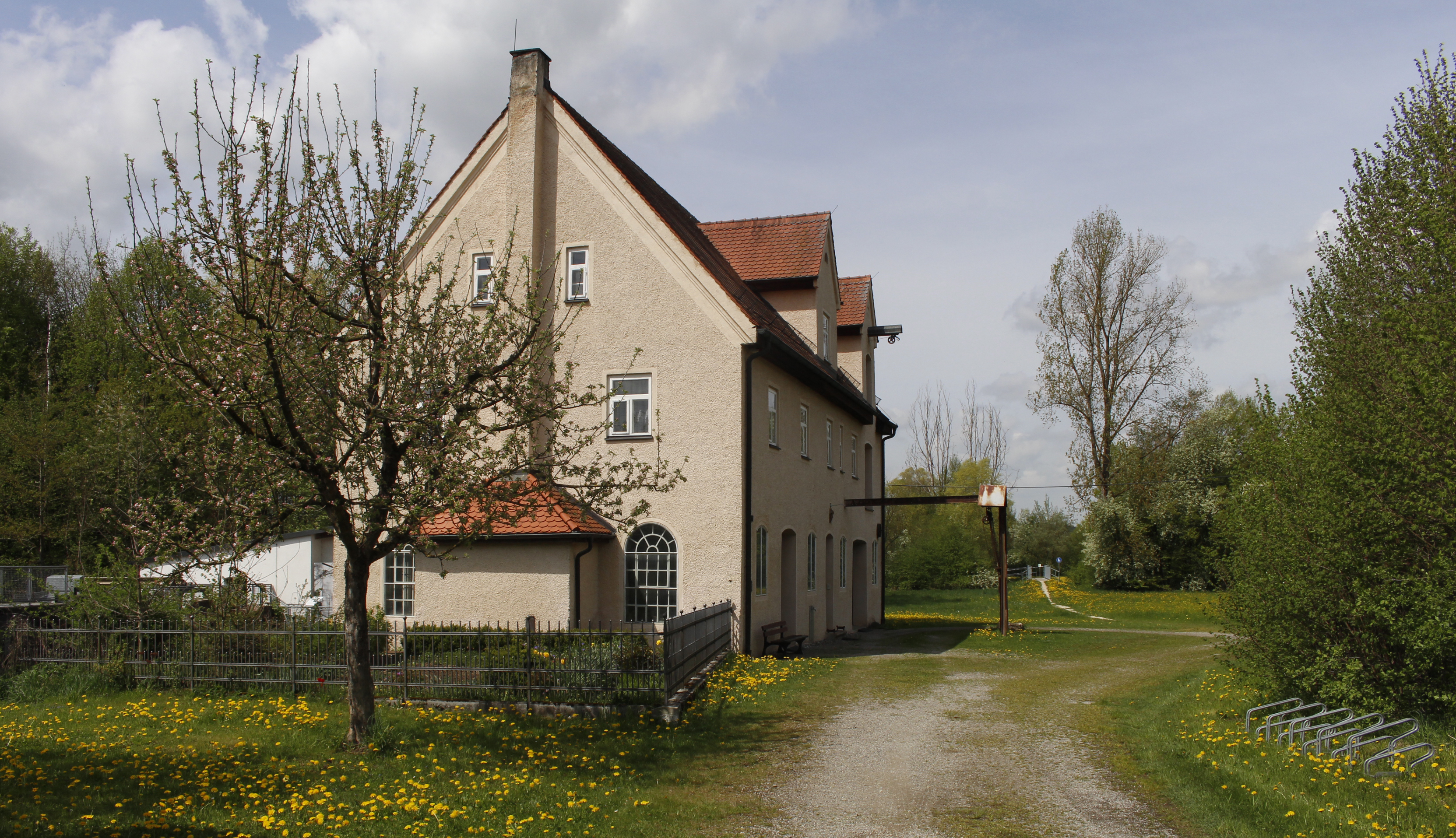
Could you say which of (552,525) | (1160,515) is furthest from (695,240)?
(1160,515)

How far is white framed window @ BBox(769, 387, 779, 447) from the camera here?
18953mm

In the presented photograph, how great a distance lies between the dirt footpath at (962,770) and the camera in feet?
25.4

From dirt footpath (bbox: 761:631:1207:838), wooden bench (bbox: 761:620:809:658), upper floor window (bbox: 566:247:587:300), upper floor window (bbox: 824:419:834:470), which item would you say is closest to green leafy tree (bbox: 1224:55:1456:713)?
dirt footpath (bbox: 761:631:1207:838)

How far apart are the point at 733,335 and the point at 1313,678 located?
1009 cm

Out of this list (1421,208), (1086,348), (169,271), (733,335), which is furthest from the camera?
(1086,348)

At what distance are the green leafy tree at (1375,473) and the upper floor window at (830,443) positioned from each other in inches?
497

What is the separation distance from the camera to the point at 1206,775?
8852 mm

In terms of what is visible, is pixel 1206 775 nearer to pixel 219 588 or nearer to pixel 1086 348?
pixel 219 588

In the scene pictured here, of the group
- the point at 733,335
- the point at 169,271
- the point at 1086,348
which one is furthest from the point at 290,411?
the point at 1086,348

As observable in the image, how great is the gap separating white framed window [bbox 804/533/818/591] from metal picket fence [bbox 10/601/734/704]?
685 cm

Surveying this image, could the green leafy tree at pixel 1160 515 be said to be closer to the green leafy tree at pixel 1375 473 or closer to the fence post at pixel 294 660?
the green leafy tree at pixel 1375 473

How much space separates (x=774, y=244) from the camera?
81.1 feet

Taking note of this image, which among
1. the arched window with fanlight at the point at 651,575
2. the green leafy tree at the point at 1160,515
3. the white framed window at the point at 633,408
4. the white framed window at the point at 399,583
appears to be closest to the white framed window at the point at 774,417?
the white framed window at the point at 633,408

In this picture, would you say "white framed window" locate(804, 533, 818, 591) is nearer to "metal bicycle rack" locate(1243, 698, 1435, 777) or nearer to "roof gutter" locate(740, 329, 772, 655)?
"roof gutter" locate(740, 329, 772, 655)
